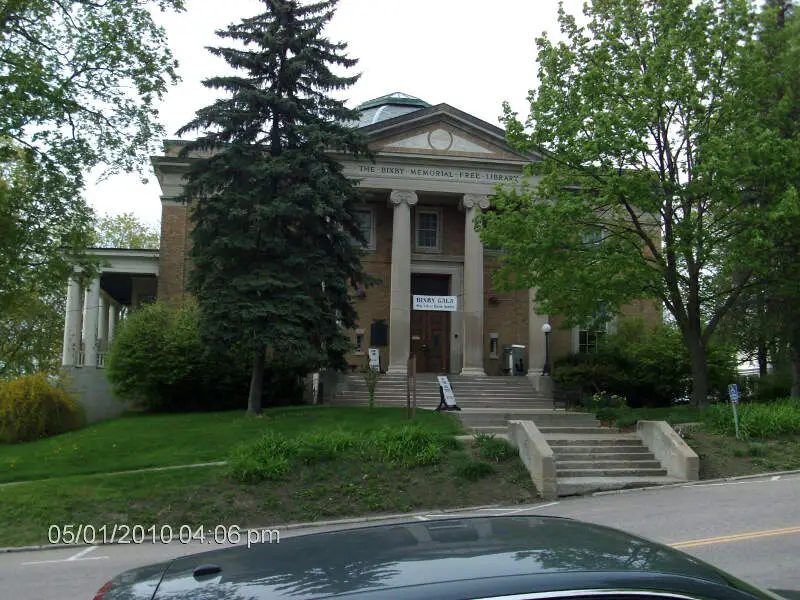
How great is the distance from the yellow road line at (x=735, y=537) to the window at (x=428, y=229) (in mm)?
23478

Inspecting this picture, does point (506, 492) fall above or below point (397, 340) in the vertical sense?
below

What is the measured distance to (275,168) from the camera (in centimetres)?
2041

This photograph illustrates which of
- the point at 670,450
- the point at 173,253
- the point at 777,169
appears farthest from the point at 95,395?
the point at 777,169

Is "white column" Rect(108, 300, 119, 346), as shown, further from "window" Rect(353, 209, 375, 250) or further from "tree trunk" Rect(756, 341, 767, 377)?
"tree trunk" Rect(756, 341, 767, 377)

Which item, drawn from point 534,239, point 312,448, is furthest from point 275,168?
point 312,448

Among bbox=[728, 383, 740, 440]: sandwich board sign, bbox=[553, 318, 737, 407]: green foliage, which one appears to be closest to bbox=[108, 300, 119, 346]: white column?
bbox=[553, 318, 737, 407]: green foliage

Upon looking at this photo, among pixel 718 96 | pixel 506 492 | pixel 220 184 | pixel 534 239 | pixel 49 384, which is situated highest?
pixel 718 96

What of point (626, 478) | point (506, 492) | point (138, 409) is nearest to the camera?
point (506, 492)

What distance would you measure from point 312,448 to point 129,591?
38.3 ft

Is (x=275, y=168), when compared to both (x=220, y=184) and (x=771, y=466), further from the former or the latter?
(x=771, y=466)

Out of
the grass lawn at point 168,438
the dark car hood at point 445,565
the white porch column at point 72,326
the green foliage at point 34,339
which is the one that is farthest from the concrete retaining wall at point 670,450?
the green foliage at point 34,339

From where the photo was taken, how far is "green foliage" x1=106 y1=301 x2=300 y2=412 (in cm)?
2431

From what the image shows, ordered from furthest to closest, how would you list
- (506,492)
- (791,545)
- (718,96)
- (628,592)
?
1. (718,96)
2. (506,492)
3. (791,545)
4. (628,592)

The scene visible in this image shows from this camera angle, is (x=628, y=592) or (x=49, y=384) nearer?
(x=628, y=592)
